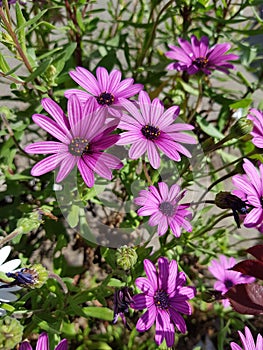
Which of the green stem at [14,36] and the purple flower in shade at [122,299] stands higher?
the green stem at [14,36]

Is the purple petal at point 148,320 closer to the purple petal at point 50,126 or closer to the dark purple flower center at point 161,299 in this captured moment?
the dark purple flower center at point 161,299

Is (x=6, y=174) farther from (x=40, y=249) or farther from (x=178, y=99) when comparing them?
(x=178, y=99)

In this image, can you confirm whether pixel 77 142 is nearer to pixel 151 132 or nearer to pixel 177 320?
pixel 151 132

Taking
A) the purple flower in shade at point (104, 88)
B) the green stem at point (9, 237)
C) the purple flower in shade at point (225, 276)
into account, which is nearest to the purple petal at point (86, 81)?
the purple flower in shade at point (104, 88)

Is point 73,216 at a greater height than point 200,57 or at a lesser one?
lesser

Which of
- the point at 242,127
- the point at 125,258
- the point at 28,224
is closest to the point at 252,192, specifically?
the point at 242,127

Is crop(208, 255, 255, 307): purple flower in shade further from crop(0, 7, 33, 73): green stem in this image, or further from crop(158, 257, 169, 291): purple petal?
crop(0, 7, 33, 73): green stem
